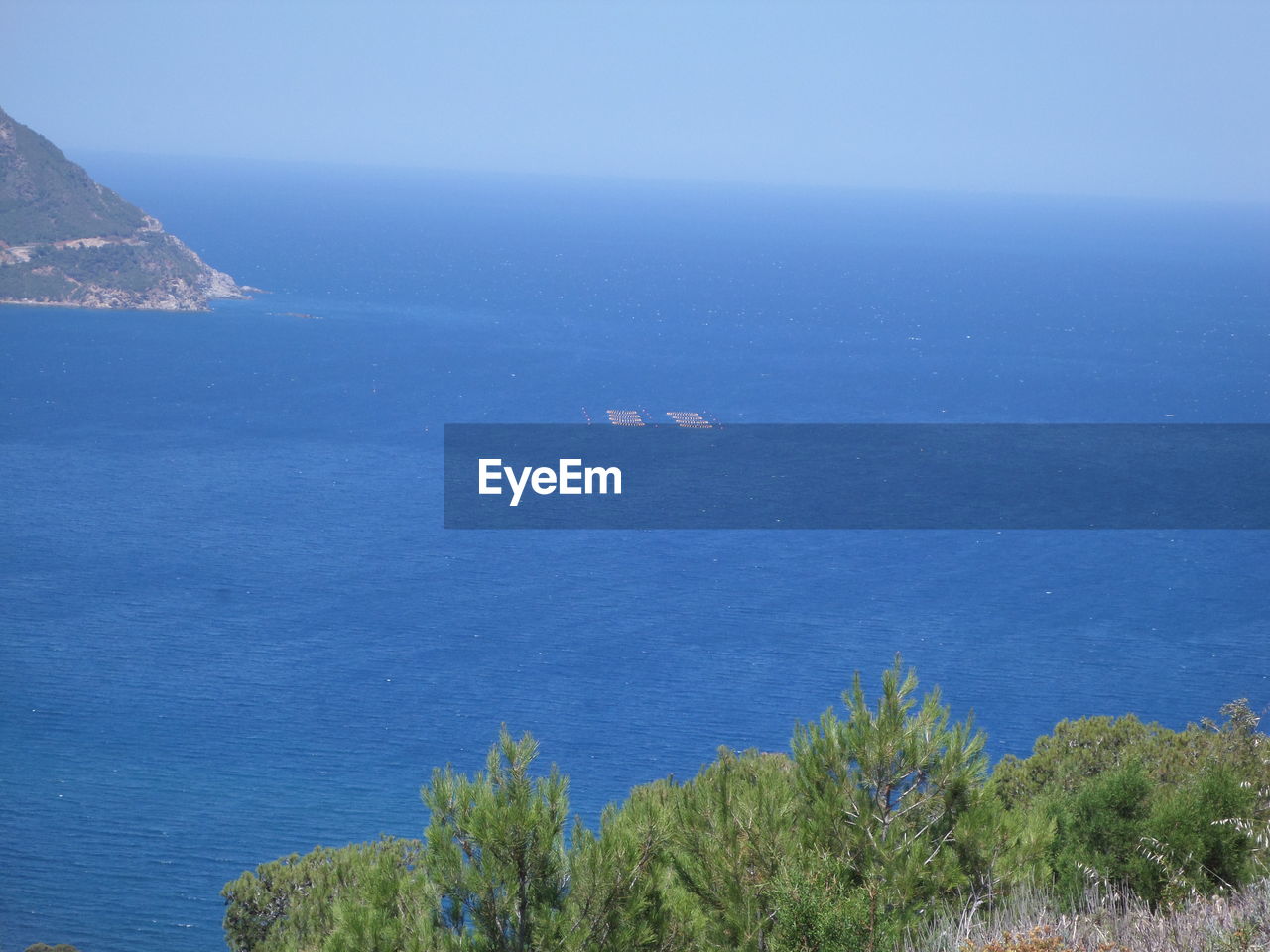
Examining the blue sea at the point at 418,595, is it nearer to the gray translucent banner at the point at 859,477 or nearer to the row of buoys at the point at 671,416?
the row of buoys at the point at 671,416

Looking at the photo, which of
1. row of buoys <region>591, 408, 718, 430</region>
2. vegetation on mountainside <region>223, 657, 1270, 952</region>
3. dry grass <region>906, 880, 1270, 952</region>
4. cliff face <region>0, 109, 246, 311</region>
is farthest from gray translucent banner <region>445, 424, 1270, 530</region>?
dry grass <region>906, 880, 1270, 952</region>

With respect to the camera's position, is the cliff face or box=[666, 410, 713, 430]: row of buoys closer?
box=[666, 410, 713, 430]: row of buoys

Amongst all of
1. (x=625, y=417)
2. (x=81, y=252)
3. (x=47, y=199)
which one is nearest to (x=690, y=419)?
(x=625, y=417)

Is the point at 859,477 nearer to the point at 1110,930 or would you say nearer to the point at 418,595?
the point at 418,595

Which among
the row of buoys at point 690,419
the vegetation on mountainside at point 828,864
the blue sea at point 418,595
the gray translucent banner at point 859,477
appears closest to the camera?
the vegetation on mountainside at point 828,864

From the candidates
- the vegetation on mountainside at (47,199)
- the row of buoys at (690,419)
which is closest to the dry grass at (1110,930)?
the row of buoys at (690,419)

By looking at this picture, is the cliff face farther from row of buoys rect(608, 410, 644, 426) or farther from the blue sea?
row of buoys rect(608, 410, 644, 426)
